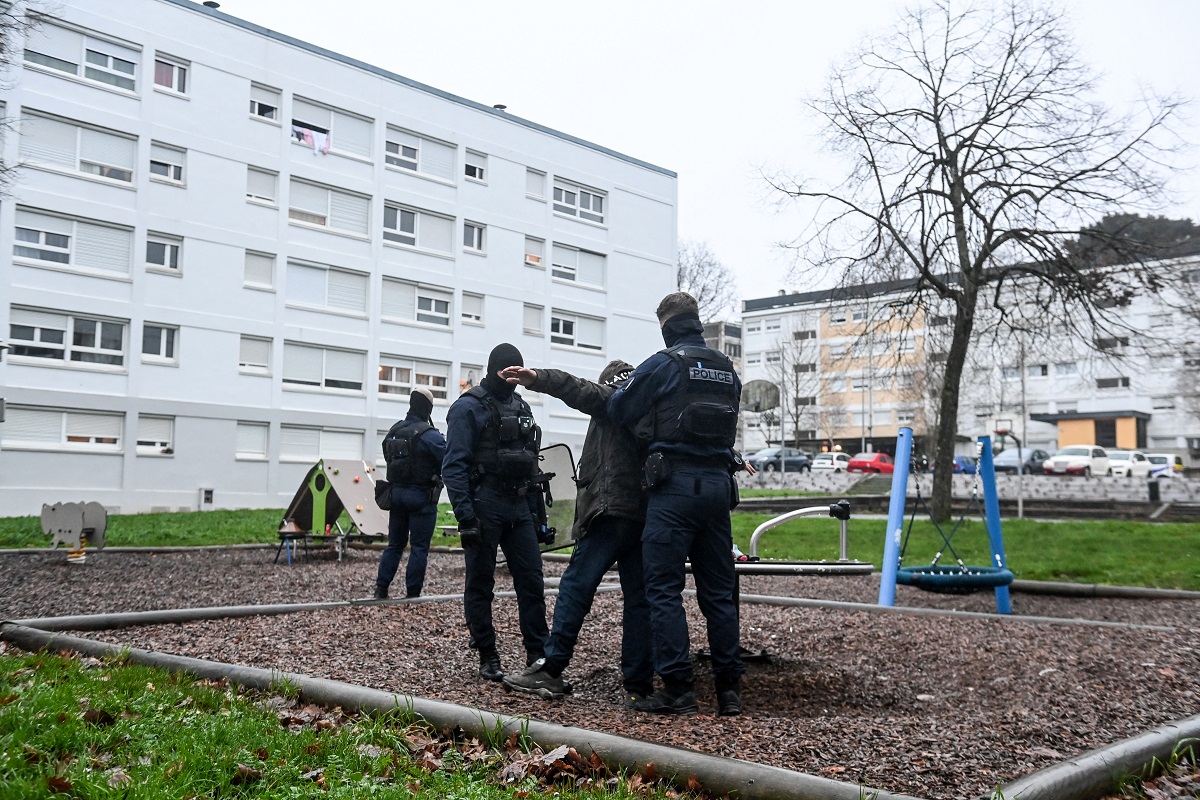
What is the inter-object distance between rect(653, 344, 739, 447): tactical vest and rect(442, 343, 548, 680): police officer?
123cm

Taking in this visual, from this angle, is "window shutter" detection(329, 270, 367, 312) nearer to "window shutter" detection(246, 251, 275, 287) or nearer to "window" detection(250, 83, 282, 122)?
"window shutter" detection(246, 251, 275, 287)

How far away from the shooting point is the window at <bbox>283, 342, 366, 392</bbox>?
116ft

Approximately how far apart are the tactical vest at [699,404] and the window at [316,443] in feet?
101

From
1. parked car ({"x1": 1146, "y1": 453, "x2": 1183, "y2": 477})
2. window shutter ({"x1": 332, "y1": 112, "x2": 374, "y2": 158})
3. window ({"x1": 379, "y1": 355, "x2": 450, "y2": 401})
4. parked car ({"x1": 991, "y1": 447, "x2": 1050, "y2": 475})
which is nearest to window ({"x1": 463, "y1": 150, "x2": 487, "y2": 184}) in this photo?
window shutter ({"x1": 332, "y1": 112, "x2": 374, "y2": 158})

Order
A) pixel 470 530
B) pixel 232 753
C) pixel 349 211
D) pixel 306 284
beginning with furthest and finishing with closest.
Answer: pixel 349 211
pixel 306 284
pixel 470 530
pixel 232 753

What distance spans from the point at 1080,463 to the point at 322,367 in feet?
122

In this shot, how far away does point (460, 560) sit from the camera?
52.3 ft

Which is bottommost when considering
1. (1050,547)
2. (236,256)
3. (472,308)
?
(1050,547)

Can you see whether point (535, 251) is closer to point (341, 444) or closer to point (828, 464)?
point (341, 444)

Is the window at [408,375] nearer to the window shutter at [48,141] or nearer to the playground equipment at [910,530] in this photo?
the window shutter at [48,141]

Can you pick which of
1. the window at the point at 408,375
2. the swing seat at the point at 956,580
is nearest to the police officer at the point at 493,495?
the swing seat at the point at 956,580

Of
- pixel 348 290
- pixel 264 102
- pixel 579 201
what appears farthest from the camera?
pixel 579 201

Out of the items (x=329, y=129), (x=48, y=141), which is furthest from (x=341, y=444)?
(x=48, y=141)

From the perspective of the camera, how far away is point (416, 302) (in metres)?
39.2
